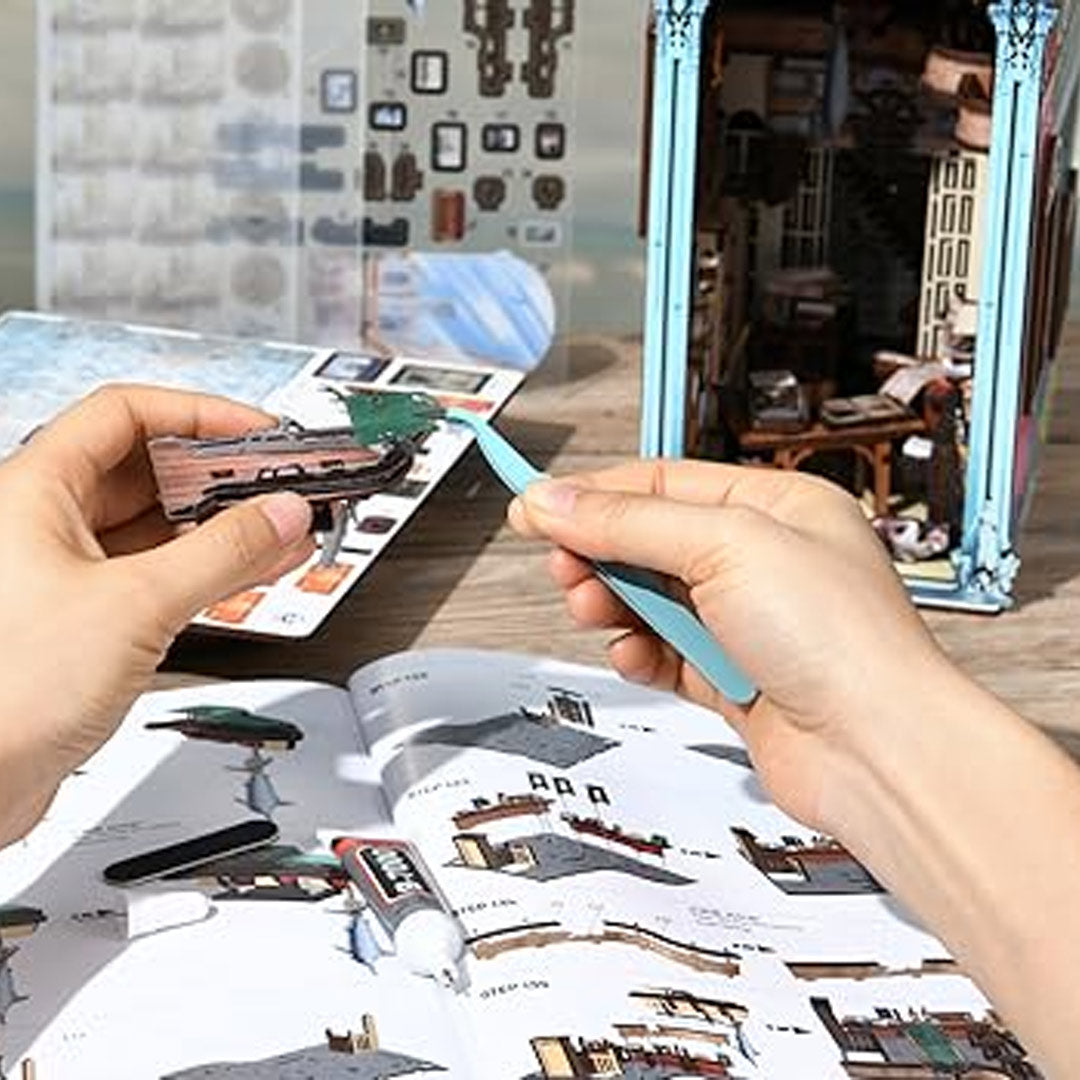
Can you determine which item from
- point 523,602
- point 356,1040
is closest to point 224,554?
point 356,1040

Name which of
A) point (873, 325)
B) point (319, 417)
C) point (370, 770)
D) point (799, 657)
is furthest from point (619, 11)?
point (799, 657)

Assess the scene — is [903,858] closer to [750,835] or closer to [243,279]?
[750,835]

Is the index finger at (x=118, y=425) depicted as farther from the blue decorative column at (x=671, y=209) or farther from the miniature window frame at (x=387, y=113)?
the miniature window frame at (x=387, y=113)

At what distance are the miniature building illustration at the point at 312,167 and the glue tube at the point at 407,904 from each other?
498 mm

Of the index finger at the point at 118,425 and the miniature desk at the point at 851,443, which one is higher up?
the index finger at the point at 118,425

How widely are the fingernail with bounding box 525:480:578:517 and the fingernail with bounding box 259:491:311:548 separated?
0.07 meters

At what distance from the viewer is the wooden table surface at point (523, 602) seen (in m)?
0.94

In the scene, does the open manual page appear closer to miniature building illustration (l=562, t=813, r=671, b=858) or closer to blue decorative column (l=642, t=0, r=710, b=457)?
miniature building illustration (l=562, t=813, r=671, b=858)

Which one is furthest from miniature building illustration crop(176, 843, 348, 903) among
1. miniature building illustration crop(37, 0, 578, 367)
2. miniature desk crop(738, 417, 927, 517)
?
miniature building illustration crop(37, 0, 578, 367)

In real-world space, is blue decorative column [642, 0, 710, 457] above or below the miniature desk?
above

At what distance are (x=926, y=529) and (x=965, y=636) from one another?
0.06m

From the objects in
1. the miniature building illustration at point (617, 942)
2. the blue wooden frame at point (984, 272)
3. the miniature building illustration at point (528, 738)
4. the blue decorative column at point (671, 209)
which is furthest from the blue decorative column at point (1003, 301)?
the miniature building illustration at point (617, 942)

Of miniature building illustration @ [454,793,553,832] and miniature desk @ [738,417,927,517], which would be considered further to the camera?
miniature desk @ [738,417,927,517]

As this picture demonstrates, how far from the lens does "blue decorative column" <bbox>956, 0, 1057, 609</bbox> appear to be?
936mm
